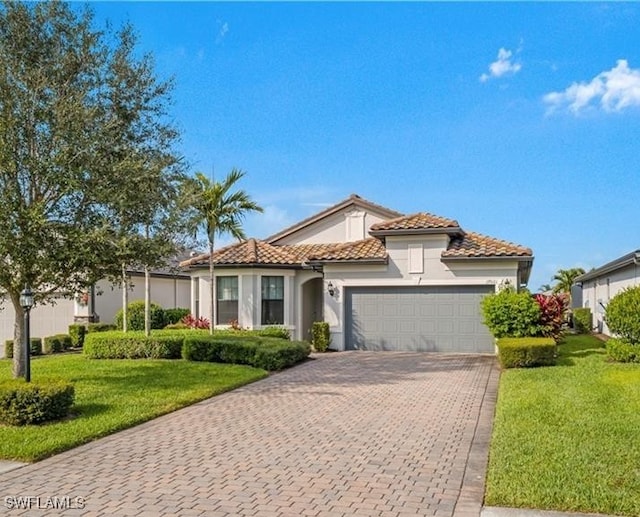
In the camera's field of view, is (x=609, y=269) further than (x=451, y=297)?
Yes

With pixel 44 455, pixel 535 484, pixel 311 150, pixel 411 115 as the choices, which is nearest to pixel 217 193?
pixel 311 150

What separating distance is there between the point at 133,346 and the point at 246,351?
4235mm

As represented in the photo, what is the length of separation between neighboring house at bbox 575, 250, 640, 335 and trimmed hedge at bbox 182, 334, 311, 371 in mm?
9221

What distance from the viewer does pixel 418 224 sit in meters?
18.8

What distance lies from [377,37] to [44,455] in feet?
36.8

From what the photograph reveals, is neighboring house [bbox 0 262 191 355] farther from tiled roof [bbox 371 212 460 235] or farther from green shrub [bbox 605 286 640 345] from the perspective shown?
green shrub [bbox 605 286 640 345]

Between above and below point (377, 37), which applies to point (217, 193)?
below

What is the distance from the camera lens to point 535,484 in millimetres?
5527

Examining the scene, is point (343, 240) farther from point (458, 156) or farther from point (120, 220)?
point (120, 220)

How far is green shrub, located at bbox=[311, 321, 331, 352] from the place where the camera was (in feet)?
63.0

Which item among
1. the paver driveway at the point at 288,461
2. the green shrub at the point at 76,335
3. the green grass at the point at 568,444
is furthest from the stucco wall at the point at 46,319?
the green grass at the point at 568,444

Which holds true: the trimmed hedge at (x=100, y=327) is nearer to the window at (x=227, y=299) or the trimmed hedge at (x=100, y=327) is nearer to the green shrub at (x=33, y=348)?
the green shrub at (x=33, y=348)

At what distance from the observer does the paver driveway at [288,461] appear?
5.27m

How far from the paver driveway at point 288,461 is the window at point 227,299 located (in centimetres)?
953
